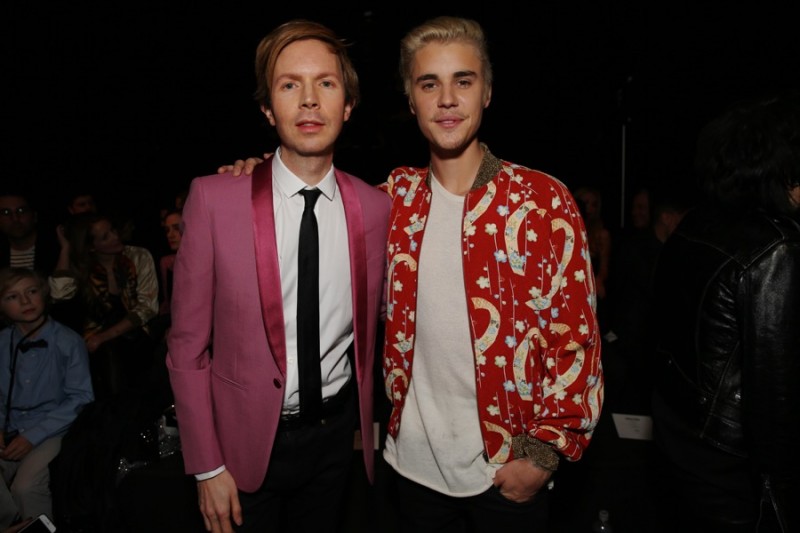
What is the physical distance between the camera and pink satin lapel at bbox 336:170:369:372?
1435mm

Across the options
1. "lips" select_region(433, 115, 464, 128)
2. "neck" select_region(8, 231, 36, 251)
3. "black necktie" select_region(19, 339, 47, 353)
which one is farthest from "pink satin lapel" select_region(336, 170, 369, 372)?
"neck" select_region(8, 231, 36, 251)

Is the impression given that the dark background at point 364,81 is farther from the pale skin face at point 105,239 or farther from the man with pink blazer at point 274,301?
the man with pink blazer at point 274,301

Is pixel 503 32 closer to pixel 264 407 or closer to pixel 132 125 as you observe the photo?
pixel 132 125

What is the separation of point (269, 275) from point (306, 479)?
0.64 metres

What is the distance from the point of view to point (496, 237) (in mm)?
1366

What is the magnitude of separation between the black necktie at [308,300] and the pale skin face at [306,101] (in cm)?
11

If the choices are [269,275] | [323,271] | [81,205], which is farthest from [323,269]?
[81,205]

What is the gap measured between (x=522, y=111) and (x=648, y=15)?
168 centimetres

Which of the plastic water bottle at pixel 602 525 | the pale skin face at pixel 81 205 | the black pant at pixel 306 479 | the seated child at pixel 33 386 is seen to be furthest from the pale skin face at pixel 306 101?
the pale skin face at pixel 81 205

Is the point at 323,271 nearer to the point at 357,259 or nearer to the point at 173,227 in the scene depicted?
the point at 357,259

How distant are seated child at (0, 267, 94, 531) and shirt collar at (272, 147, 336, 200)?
2.14 meters

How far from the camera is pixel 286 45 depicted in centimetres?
136

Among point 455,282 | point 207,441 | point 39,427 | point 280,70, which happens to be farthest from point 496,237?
point 39,427

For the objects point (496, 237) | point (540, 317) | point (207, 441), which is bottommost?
point (207, 441)
